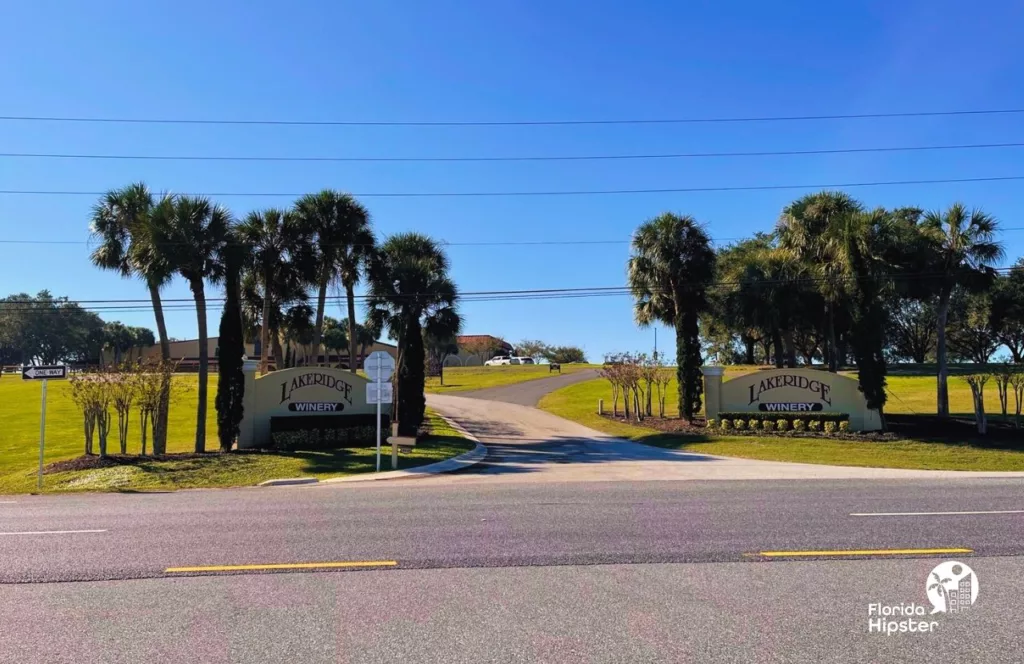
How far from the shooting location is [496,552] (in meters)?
7.31

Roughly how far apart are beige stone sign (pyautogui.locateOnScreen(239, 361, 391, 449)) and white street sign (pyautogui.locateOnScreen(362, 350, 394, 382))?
4.31 meters

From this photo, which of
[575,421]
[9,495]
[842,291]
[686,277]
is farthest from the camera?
[575,421]

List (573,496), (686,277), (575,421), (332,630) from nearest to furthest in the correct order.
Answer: (332,630) → (573,496) → (686,277) → (575,421)

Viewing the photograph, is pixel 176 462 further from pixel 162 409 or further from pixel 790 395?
pixel 790 395

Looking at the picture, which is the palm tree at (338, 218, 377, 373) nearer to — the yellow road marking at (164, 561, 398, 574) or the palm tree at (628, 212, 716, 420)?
the palm tree at (628, 212, 716, 420)

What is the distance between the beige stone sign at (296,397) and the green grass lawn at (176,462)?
194cm

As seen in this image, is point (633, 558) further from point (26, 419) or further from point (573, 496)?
point (26, 419)

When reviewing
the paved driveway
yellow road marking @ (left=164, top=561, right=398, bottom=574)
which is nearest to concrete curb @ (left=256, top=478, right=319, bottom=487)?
the paved driveway

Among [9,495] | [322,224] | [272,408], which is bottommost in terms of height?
[9,495]

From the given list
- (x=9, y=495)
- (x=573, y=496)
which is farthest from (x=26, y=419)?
(x=573, y=496)

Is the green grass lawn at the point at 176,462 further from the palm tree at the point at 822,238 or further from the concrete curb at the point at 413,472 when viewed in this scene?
the palm tree at the point at 822,238

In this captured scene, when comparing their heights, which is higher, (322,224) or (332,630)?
(322,224)

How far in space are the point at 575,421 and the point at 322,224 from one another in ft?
48.7

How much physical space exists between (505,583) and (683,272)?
74.6 feet
